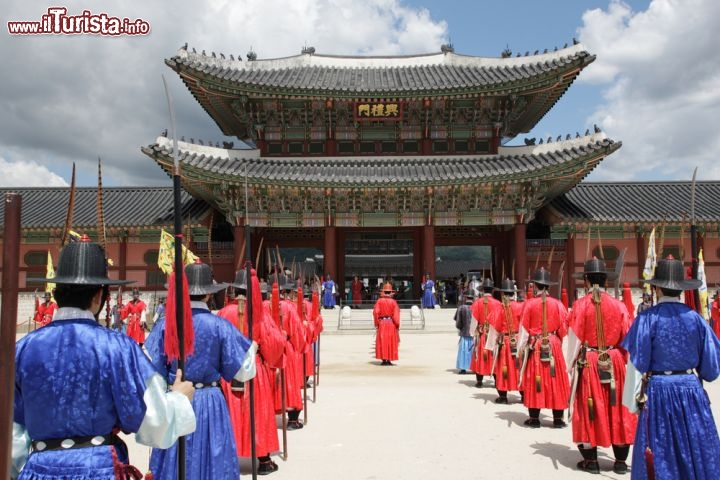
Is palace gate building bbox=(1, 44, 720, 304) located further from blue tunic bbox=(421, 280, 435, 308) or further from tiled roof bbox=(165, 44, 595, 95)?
blue tunic bbox=(421, 280, 435, 308)

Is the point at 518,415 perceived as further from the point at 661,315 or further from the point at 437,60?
the point at 437,60

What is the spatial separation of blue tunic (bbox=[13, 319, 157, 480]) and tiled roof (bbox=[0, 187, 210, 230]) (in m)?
18.3

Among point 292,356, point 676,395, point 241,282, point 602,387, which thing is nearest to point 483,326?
point 292,356

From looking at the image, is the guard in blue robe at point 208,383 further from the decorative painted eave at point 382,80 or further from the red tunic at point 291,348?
the decorative painted eave at point 382,80

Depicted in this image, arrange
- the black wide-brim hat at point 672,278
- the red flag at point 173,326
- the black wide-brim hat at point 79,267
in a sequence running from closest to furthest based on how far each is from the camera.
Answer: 1. the black wide-brim hat at point 79,267
2. the red flag at point 173,326
3. the black wide-brim hat at point 672,278

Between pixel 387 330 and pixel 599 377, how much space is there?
22.9 ft

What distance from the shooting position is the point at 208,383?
3.87 metres

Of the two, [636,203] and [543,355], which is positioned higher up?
[636,203]

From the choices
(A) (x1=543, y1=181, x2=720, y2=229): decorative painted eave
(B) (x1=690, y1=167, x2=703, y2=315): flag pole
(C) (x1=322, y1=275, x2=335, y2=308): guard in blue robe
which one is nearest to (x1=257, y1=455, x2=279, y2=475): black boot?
(B) (x1=690, y1=167, x2=703, y2=315): flag pole

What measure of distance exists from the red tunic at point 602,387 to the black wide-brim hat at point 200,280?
3.44 m

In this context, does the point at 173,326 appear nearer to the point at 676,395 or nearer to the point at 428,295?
the point at 676,395

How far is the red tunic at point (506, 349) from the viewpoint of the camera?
843 cm

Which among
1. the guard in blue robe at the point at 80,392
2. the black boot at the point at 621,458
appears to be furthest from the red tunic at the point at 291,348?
the guard in blue robe at the point at 80,392

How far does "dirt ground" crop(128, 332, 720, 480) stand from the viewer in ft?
17.5
